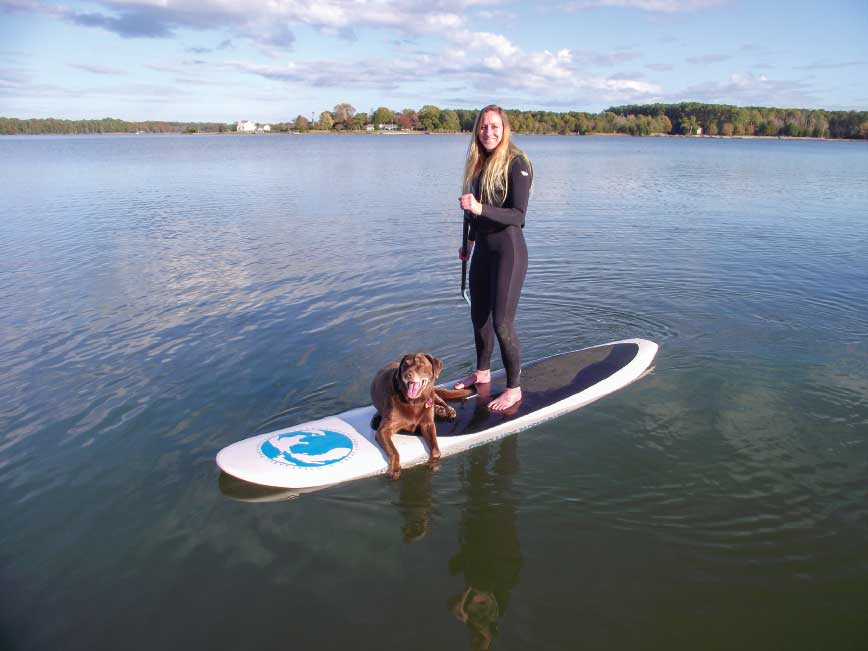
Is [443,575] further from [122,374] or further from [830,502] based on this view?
[122,374]

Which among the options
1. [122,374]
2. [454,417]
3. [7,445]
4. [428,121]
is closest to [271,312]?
[122,374]

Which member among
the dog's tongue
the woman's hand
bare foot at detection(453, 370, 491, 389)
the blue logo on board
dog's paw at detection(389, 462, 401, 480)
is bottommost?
dog's paw at detection(389, 462, 401, 480)

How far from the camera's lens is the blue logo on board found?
203 inches

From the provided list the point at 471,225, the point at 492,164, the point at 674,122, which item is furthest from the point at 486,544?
the point at 674,122

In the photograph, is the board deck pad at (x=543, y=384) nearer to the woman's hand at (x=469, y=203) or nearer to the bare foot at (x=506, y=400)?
the bare foot at (x=506, y=400)

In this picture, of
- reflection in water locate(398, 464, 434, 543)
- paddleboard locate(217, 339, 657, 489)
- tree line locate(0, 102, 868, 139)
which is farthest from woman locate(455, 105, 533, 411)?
tree line locate(0, 102, 868, 139)

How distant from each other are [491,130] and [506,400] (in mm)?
2859

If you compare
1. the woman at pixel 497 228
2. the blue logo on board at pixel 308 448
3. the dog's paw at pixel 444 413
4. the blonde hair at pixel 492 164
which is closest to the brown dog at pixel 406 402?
the dog's paw at pixel 444 413

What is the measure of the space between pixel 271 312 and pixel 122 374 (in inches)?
111

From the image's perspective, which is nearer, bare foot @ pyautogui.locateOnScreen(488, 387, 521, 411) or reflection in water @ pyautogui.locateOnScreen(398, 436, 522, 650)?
reflection in water @ pyautogui.locateOnScreen(398, 436, 522, 650)

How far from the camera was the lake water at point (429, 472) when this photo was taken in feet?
12.4

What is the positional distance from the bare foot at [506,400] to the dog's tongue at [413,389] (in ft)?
3.95

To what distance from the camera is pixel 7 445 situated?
581 centimetres

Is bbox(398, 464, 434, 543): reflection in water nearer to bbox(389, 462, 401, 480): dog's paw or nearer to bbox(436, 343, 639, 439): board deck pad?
bbox(389, 462, 401, 480): dog's paw
